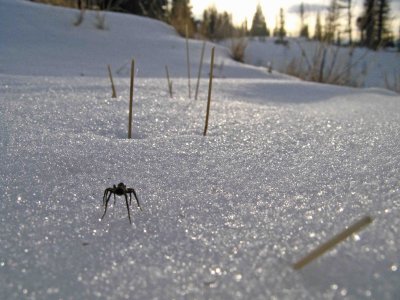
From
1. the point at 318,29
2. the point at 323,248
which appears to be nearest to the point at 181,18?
the point at 318,29

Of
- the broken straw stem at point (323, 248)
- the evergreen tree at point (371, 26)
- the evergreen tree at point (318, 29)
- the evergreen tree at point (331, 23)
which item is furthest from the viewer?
the evergreen tree at point (371, 26)

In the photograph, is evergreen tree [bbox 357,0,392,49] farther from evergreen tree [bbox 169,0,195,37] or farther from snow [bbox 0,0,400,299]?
snow [bbox 0,0,400,299]

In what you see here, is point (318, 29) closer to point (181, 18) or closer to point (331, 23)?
point (331, 23)

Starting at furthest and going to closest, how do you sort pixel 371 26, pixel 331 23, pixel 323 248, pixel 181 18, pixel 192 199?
1. pixel 371 26
2. pixel 181 18
3. pixel 331 23
4. pixel 192 199
5. pixel 323 248

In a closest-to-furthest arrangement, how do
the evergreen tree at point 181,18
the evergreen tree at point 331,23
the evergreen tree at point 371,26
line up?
1. the evergreen tree at point 331,23
2. the evergreen tree at point 371,26
3. the evergreen tree at point 181,18

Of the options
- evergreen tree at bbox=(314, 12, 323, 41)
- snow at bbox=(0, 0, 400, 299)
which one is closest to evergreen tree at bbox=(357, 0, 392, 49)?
evergreen tree at bbox=(314, 12, 323, 41)

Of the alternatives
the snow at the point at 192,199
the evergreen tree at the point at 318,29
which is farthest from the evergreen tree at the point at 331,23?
the snow at the point at 192,199

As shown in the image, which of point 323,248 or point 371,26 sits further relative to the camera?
point 371,26

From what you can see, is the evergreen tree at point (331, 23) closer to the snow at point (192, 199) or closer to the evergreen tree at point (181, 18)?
the evergreen tree at point (181, 18)

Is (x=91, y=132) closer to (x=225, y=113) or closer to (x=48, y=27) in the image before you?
(x=225, y=113)

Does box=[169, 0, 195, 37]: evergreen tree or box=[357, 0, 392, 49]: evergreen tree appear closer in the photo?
box=[357, 0, 392, 49]: evergreen tree
